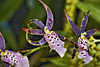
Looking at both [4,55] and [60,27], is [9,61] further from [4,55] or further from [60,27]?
[60,27]

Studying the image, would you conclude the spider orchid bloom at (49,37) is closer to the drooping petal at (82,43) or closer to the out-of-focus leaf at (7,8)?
the drooping petal at (82,43)

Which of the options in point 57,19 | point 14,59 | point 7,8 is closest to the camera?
point 14,59

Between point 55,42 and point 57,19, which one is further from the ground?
point 55,42

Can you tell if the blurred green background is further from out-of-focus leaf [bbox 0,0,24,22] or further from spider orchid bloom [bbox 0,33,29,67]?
spider orchid bloom [bbox 0,33,29,67]

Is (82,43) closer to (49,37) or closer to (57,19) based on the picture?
(49,37)

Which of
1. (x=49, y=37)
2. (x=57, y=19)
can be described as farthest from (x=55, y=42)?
(x=57, y=19)

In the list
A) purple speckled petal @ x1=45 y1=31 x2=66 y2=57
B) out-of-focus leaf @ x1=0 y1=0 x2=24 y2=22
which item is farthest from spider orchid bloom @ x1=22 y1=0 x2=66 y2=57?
out-of-focus leaf @ x1=0 y1=0 x2=24 y2=22

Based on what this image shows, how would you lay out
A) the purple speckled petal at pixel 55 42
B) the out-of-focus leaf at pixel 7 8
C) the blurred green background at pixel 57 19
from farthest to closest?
the out-of-focus leaf at pixel 7 8 < the blurred green background at pixel 57 19 < the purple speckled petal at pixel 55 42

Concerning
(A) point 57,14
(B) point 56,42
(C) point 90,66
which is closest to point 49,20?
(B) point 56,42

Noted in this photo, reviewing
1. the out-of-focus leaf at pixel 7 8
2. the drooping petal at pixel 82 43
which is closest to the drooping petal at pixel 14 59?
the drooping petal at pixel 82 43

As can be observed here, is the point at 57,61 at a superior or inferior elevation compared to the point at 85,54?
inferior

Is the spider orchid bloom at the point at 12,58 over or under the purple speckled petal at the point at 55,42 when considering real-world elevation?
under
